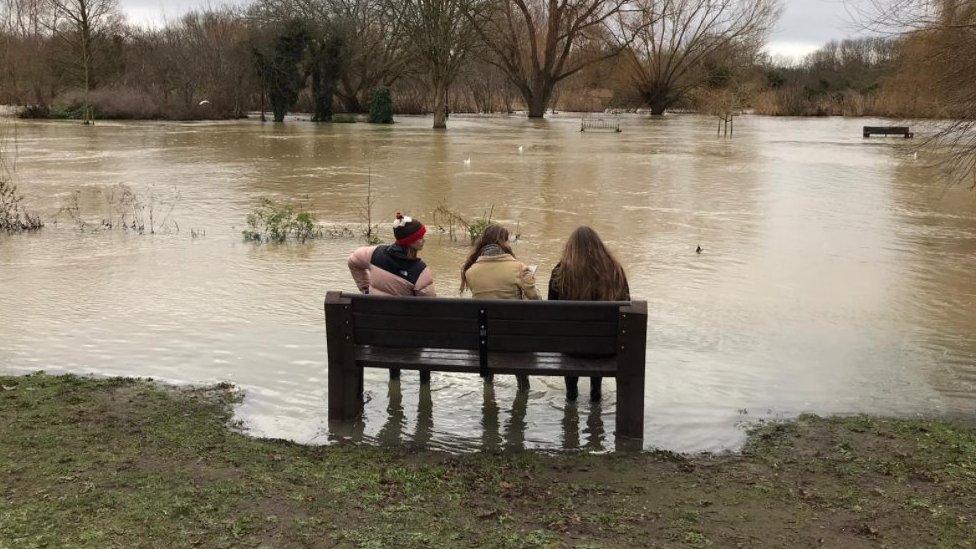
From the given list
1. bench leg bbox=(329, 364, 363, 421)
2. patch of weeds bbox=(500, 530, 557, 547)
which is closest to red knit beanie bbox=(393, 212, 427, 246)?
bench leg bbox=(329, 364, 363, 421)

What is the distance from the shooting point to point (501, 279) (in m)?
5.41

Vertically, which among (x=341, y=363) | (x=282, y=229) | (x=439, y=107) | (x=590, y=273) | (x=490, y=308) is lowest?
(x=341, y=363)

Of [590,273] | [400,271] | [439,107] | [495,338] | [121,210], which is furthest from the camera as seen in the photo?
[439,107]

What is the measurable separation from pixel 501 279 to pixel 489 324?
2.50ft

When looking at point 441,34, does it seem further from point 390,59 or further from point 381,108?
point 390,59

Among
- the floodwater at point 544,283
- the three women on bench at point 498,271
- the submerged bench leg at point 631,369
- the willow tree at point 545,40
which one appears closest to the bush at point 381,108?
the willow tree at point 545,40

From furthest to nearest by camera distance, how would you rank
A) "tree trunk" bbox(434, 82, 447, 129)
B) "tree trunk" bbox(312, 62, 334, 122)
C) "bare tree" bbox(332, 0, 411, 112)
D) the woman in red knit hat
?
"bare tree" bbox(332, 0, 411, 112) → "tree trunk" bbox(312, 62, 334, 122) → "tree trunk" bbox(434, 82, 447, 129) → the woman in red knit hat

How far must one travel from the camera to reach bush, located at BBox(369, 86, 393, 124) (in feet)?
148

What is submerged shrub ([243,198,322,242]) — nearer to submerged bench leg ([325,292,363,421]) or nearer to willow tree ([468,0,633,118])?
submerged bench leg ([325,292,363,421])

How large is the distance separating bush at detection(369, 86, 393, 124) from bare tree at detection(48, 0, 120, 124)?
1599cm

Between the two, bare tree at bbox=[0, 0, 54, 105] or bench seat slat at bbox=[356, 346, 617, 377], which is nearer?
bench seat slat at bbox=[356, 346, 617, 377]

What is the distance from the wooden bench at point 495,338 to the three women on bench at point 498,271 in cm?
57

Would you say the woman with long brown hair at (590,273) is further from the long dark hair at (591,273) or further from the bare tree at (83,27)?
the bare tree at (83,27)

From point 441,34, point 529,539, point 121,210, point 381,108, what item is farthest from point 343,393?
point 381,108
